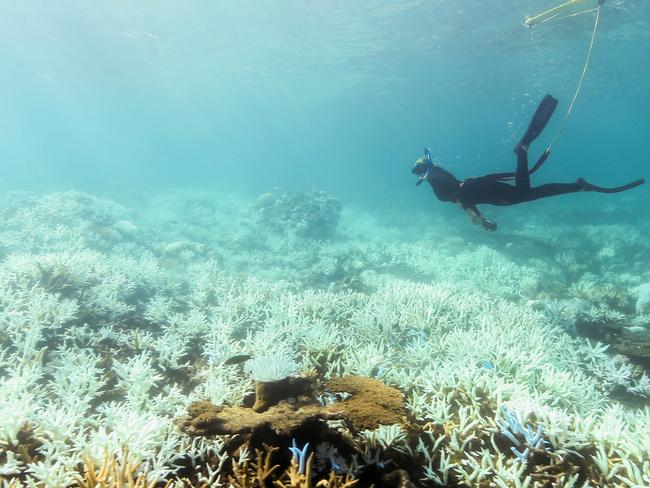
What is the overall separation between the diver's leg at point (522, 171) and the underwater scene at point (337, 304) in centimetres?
5

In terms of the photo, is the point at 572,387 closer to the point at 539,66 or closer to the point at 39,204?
the point at 39,204

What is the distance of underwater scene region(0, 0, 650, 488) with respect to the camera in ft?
9.76

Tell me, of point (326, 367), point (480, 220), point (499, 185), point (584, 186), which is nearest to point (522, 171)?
point (499, 185)

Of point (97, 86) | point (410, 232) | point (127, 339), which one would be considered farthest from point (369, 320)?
point (97, 86)

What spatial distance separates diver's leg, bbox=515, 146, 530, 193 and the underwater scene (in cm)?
5

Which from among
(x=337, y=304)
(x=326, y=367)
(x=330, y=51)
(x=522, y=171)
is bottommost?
(x=326, y=367)

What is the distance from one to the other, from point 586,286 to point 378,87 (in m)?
40.6

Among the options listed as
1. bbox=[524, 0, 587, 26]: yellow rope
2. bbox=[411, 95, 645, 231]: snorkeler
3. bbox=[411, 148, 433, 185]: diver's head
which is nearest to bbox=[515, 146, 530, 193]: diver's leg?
bbox=[411, 95, 645, 231]: snorkeler

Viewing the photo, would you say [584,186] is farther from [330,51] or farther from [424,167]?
[330,51]

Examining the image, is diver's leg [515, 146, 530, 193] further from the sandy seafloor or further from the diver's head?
the sandy seafloor

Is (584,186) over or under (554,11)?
under

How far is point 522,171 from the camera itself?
23.9 feet

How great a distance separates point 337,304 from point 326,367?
2730 mm

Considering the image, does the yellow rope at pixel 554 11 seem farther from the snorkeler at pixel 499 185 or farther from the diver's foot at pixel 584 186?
the diver's foot at pixel 584 186
